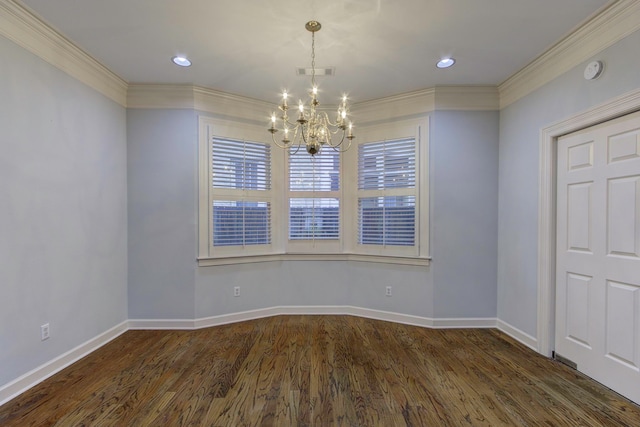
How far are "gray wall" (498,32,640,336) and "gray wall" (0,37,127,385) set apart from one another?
14.3 feet

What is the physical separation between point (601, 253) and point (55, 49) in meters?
4.84

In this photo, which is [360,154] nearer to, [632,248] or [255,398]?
[632,248]

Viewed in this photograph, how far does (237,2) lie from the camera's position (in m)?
2.08

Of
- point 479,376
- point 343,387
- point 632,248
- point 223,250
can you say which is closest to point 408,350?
point 479,376

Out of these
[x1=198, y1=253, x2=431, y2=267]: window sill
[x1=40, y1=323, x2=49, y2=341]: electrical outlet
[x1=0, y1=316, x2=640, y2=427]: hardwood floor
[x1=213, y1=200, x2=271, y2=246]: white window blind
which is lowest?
[x1=0, y1=316, x2=640, y2=427]: hardwood floor

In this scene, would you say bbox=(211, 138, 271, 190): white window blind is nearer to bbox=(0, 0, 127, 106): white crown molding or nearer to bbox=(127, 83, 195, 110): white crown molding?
bbox=(127, 83, 195, 110): white crown molding

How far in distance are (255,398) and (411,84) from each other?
3.46 metres

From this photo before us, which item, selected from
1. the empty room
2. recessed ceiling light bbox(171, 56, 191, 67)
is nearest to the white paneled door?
the empty room

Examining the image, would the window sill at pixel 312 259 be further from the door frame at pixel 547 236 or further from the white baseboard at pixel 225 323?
the door frame at pixel 547 236

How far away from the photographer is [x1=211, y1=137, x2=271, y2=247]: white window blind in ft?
11.8

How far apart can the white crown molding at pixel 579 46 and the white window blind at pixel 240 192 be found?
3.00 metres

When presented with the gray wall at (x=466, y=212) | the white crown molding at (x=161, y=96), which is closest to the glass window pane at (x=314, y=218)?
the gray wall at (x=466, y=212)

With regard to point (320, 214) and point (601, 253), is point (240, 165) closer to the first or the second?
point (320, 214)

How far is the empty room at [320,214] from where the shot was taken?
6.97 feet
